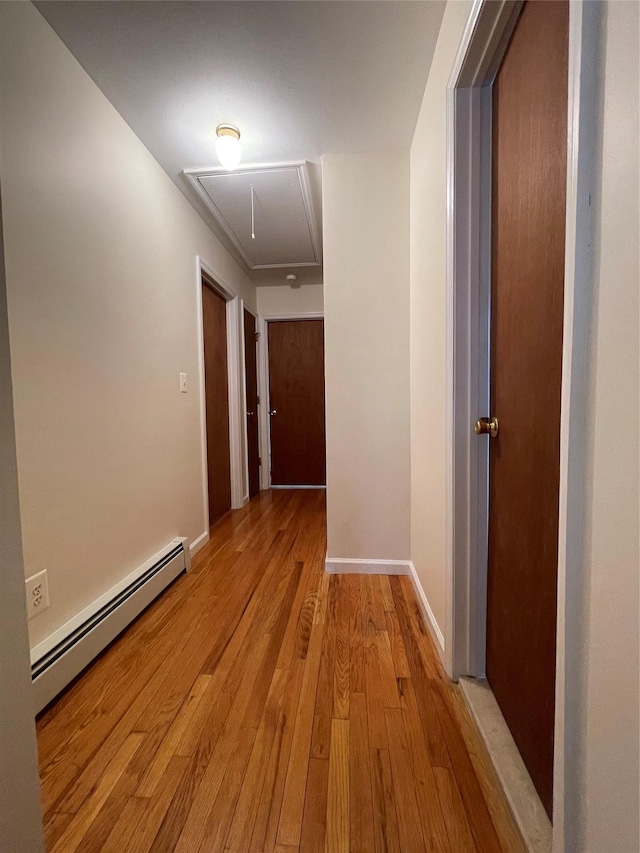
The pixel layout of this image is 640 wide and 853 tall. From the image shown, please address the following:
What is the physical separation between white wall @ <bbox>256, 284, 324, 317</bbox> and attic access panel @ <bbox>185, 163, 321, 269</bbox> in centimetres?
65

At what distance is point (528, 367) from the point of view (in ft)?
2.51

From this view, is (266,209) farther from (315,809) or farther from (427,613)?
(315,809)

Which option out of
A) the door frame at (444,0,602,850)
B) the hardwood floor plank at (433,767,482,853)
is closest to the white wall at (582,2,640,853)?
the hardwood floor plank at (433,767,482,853)

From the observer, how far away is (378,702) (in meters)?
1.03

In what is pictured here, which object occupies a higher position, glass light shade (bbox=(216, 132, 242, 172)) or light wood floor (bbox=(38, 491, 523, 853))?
glass light shade (bbox=(216, 132, 242, 172))

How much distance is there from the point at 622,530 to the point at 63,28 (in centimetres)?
218

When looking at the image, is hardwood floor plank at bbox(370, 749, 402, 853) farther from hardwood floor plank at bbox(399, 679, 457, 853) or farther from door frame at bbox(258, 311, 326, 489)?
door frame at bbox(258, 311, 326, 489)

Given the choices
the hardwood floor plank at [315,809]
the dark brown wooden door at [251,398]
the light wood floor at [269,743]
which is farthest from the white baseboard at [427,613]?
the dark brown wooden door at [251,398]

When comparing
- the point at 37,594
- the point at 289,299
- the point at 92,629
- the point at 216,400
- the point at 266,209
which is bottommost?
the point at 92,629

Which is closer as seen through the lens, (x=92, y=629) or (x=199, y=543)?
(x=92, y=629)

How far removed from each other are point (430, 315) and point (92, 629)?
1757 mm

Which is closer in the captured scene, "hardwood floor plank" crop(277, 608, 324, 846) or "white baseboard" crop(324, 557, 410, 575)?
"hardwood floor plank" crop(277, 608, 324, 846)

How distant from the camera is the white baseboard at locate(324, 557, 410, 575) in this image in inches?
72.3

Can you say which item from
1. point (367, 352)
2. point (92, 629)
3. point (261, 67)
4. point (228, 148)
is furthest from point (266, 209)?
point (92, 629)
